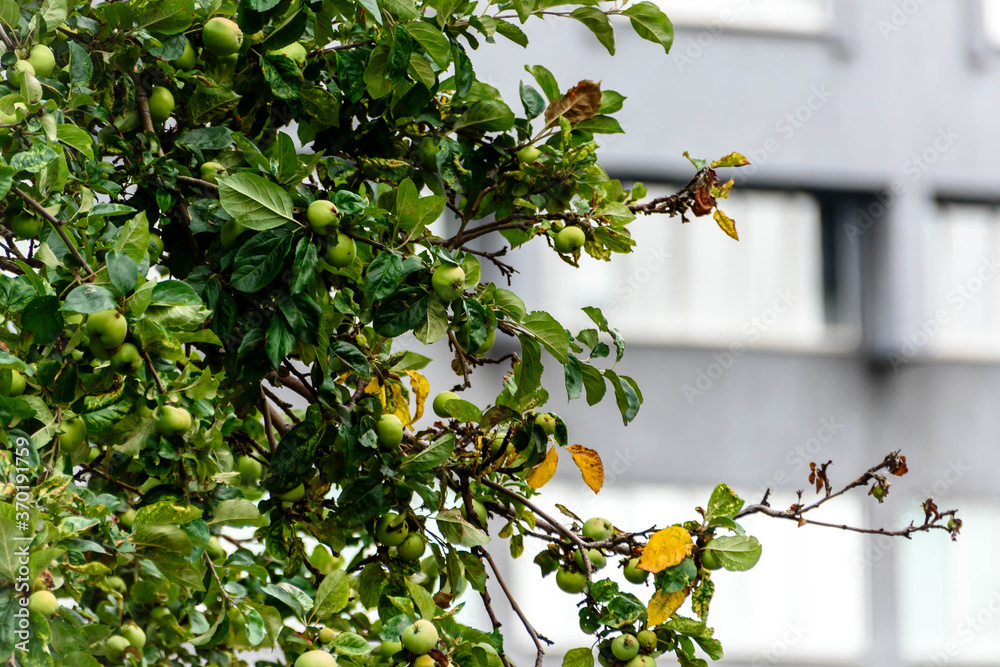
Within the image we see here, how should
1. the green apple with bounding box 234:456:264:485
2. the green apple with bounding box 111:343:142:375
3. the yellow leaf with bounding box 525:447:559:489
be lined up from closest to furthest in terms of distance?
1. the green apple with bounding box 111:343:142:375
2. the yellow leaf with bounding box 525:447:559:489
3. the green apple with bounding box 234:456:264:485

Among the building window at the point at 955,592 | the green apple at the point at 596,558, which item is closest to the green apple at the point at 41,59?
the green apple at the point at 596,558

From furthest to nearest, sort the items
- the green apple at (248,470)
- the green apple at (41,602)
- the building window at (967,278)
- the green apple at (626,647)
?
the building window at (967,278)
the green apple at (248,470)
the green apple at (626,647)
the green apple at (41,602)

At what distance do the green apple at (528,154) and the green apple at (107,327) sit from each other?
0.60 m

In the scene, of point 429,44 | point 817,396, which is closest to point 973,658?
point 817,396

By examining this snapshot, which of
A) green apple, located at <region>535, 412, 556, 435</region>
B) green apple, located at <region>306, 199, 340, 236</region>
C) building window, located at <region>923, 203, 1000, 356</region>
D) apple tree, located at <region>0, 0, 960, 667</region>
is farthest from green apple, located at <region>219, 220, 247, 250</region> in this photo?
building window, located at <region>923, 203, 1000, 356</region>

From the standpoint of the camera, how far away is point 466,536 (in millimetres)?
1278

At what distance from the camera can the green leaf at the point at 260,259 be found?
110 cm

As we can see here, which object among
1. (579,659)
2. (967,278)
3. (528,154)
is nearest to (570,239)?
(528,154)

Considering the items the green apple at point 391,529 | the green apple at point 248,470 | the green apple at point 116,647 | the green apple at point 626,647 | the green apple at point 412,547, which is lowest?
the green apple at point 116,647

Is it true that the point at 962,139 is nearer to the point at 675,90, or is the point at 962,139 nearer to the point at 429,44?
the point at 675,90

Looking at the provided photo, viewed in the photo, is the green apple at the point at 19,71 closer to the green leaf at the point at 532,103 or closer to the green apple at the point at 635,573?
the green leaf at the point at 532,103

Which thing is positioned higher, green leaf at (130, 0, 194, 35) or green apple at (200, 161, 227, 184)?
green leaf at (130, 0, 194, 35)

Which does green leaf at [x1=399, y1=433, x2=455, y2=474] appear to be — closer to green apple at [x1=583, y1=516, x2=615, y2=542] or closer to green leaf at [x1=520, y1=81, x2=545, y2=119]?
green apple at [x1=583, y1=516, x2=615, y2=542]

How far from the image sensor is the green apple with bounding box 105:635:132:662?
1496mm
